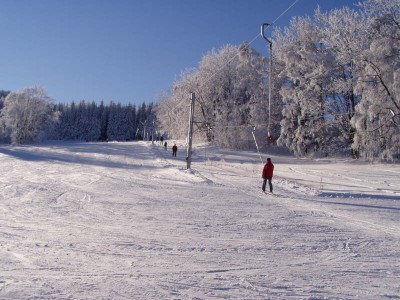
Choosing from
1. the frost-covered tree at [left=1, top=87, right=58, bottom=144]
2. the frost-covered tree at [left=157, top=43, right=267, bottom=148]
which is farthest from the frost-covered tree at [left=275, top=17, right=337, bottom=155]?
the frost-covered tree at [left=1, top=87, right=58, bottom=144]

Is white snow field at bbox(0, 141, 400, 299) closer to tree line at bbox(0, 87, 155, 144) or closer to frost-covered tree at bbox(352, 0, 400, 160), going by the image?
frost-covered tree at bbox(352, 0, 400, 160)

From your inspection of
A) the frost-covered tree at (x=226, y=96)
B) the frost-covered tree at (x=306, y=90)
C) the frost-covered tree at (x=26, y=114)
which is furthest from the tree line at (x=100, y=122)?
the frost-covered tree at (x=306, y=90)

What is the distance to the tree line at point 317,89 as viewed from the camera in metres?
34.3

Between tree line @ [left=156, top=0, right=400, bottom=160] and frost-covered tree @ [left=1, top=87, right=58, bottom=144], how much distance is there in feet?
118

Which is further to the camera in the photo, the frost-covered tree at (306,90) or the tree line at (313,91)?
the frost-covered tree at (306,90)

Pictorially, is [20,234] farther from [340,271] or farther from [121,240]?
[340,271]

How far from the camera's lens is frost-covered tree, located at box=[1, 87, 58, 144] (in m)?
83.2

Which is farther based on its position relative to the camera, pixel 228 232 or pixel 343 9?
pixel 343 9

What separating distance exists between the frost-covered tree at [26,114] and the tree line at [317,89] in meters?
36.1

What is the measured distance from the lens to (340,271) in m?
6.76

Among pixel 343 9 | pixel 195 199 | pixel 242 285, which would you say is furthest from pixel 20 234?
pixel 343 9

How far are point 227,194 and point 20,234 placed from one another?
407 inches

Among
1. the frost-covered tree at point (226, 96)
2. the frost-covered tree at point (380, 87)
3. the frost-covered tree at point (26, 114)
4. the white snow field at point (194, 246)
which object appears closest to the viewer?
the white snow field at point (194, 246)

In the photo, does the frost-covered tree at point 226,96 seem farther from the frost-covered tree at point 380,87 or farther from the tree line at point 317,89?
the frost-covered tree at point 380,87
